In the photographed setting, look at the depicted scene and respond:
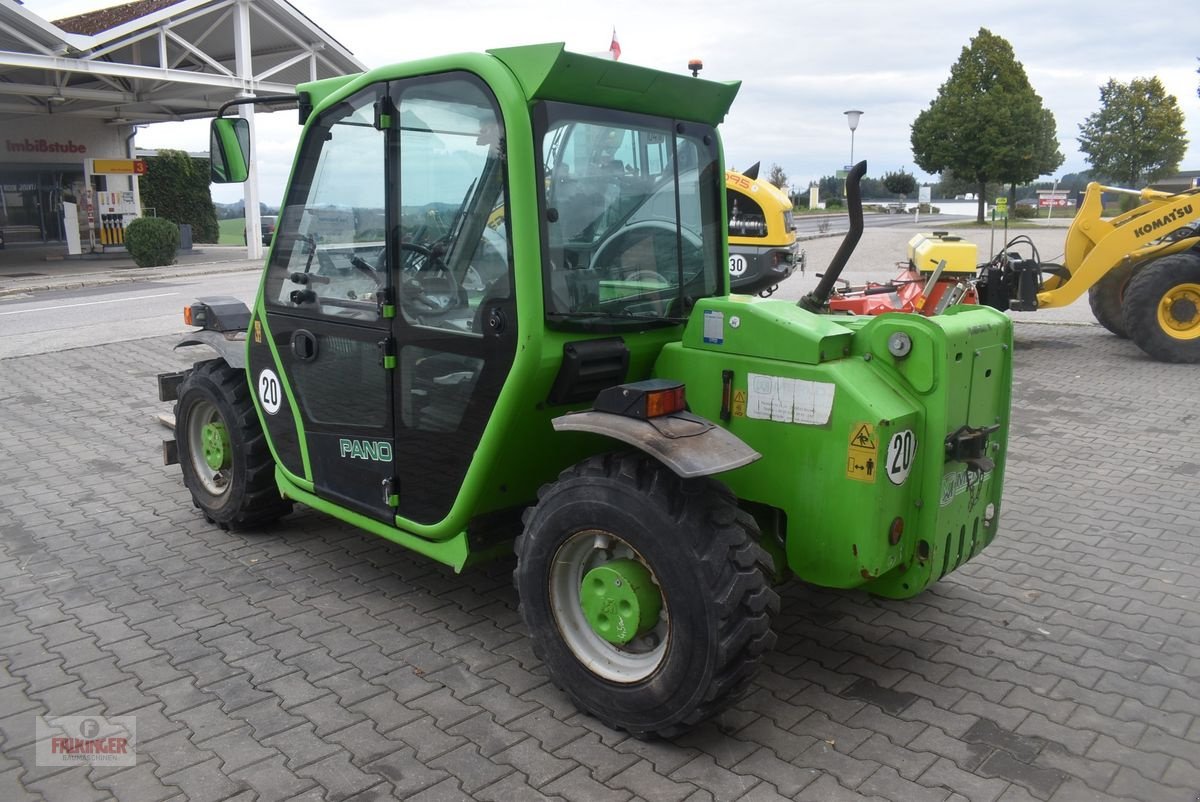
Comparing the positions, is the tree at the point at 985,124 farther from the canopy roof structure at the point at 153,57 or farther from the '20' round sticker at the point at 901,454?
the '20' round sticker at the point at 901,454

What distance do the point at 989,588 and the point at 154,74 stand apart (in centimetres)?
2158

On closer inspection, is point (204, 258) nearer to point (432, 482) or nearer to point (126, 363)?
point (126, 363)

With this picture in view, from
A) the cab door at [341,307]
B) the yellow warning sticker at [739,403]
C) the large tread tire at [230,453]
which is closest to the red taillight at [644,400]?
the yellow warning sticker at [739,403]

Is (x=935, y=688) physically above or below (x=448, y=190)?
below

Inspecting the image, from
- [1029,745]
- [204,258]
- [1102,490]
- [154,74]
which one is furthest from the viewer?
[204,258]

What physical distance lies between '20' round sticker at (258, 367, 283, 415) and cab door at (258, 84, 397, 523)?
4 centimetres

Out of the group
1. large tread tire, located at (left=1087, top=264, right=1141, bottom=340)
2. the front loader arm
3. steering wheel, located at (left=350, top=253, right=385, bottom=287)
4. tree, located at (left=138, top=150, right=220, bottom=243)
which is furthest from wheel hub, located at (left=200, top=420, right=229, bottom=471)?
tree, located at (left=138, top=150, right=220, bottom=243)

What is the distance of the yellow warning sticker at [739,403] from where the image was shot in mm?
3465

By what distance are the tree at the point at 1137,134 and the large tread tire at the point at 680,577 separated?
48.0 meters

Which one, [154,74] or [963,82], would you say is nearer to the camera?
[154,74]

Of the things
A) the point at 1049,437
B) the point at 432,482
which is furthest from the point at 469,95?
the point at 1049,437

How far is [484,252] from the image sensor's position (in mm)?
3479

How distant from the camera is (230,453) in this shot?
507 cm

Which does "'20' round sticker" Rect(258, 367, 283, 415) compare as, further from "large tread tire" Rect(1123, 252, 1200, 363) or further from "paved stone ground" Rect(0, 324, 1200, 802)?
"large tread tire" Rect(1123, 252, 1200, 363)
